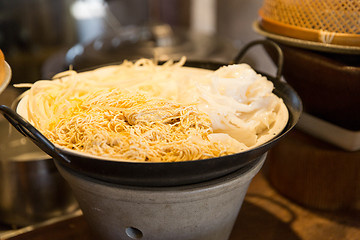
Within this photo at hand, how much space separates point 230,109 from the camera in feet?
3.79

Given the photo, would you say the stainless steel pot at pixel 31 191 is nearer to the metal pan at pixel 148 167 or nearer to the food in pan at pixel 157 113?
the food in pan at pixel 157 113

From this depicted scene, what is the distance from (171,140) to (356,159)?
79 centimetres

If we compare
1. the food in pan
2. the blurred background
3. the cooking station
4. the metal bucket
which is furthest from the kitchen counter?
the blurred background

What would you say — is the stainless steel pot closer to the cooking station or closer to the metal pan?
the cooking station

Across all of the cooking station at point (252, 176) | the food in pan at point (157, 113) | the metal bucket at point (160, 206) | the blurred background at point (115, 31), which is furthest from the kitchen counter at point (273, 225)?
the blurred background at point (115, 31)

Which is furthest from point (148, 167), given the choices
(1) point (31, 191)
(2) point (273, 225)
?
(1) point (31, 191)

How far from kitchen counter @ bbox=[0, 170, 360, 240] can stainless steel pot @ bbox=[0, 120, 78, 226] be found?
76 mm

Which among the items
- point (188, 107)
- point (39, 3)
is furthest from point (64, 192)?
point (39, 3)

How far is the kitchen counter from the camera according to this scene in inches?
53.5

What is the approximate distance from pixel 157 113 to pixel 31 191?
744 millimetres

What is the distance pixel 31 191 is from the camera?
5.03 feet

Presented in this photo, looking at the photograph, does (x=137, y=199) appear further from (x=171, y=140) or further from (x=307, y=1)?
(x=307, y=1)

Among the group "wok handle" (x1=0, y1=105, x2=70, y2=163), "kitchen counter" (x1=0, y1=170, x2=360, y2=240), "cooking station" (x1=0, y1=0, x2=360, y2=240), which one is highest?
"wok handle" (x1=0, y1=105, x2=70, y2=163)

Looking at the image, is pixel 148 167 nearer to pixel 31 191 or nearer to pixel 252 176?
pixel 252 176
